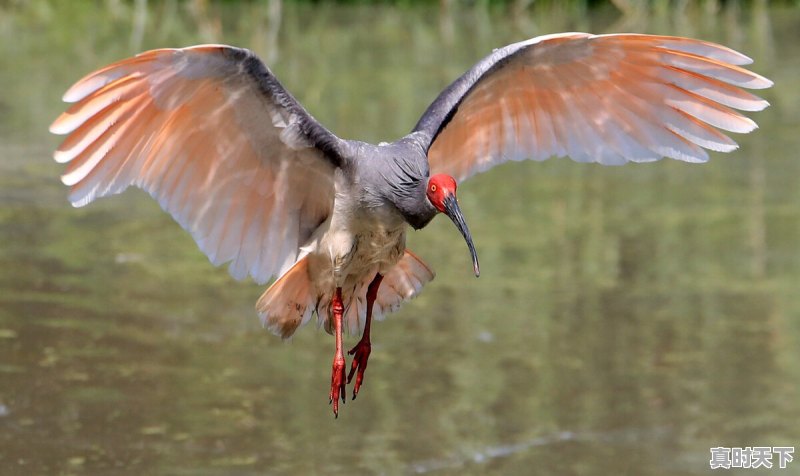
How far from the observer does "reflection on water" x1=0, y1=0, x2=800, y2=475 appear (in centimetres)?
791

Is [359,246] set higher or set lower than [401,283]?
higher

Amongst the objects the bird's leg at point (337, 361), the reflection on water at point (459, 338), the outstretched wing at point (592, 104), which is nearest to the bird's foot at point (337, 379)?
the bird's leg at point (337, 361)

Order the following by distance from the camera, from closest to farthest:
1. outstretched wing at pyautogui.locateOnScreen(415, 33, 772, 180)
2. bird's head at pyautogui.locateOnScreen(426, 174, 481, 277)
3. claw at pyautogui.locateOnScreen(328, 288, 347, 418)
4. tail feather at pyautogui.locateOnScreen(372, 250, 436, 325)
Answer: bird's head at pyautogui.locateOnScreen(426, 174, 481, 277) < claw at pyautogui.locateOnScreen(328, 288, 347, 418) < outstretched wing at pyautogui.locateOnScreen(415, 33, 772, 180) < tail feather at pyautogui.locateOnScreen(372, 250, 436, 325)

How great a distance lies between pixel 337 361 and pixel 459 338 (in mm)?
3139

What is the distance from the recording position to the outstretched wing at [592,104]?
259 inches

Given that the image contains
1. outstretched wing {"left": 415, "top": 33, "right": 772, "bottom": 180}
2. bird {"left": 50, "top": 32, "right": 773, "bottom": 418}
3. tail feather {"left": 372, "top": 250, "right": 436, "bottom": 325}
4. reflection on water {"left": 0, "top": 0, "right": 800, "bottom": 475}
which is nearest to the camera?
bird {"left": 50, "top": 32, "right": 773, "bottom": 418}

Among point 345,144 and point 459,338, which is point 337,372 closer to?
point 345,144

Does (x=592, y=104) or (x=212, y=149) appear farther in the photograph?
(x=592, y=104)

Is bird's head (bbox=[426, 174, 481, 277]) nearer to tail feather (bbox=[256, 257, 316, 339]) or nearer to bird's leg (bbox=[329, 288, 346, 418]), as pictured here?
bird's leg (bbox=[329, 288, 346, 418])

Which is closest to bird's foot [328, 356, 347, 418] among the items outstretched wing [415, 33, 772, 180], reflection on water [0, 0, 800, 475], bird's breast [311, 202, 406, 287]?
bird's breast [311, 202, 406, 287]

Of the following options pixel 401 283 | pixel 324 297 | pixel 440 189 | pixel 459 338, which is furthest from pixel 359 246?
pixel 459 338

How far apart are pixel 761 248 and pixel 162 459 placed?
18.1 ft

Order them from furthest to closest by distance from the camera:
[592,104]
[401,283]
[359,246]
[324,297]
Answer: [592,104] → [401,283] → [324,297] → [359,246]

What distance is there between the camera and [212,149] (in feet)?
21.0
